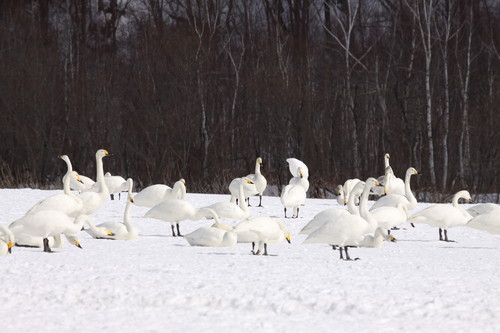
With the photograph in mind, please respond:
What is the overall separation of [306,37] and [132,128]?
672 cm

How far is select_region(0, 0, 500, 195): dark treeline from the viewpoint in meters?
21.3

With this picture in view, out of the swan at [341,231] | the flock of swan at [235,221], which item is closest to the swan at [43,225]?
the flock of swan at [235,221]

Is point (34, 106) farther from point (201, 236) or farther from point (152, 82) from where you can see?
point (201, 236)

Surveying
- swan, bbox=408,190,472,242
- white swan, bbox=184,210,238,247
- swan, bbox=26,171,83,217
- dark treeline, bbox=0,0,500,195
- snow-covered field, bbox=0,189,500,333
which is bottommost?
snow-covered field, bbox=0,189,500,333

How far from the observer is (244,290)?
20.4ft

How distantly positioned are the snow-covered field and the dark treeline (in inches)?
432

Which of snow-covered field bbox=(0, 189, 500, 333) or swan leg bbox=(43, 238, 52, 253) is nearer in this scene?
snow-covered field bbox=(0, 189, 500, 333)

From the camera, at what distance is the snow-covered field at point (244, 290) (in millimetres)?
5352

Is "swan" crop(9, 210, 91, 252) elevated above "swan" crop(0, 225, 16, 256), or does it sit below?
above

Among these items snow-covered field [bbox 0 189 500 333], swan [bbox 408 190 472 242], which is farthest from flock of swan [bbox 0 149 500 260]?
snow-covered field [bbox 0 189 500 333]

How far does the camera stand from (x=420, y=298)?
5996mm

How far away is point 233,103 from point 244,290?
1692 cm

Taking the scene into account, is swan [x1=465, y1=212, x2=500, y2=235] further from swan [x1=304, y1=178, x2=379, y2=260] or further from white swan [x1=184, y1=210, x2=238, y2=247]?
white swan [x1=184, y1=210, x2=238, y2=247]

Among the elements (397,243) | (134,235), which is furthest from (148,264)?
(397,243)
